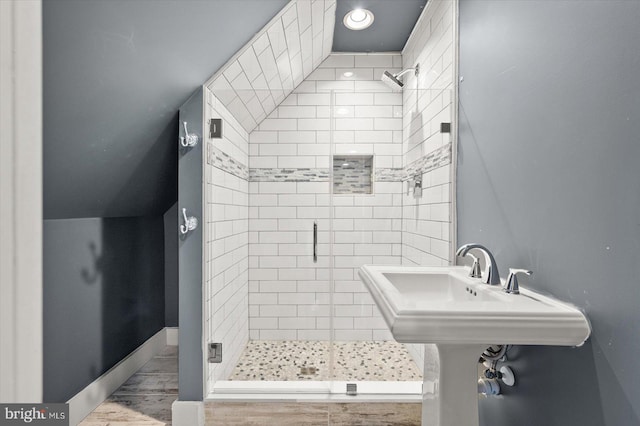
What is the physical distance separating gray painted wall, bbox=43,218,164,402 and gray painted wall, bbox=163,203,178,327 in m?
0.21

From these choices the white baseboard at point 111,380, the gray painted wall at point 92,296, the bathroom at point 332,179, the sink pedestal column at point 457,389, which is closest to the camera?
the bathroom at point 332,179

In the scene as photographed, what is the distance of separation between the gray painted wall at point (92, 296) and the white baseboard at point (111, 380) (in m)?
0.04

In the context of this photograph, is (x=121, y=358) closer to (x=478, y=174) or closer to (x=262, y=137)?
(x=262, y=137)

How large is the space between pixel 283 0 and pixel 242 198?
1.16 meters

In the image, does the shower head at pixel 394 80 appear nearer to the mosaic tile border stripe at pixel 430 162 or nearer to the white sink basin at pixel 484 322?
the mosaic tile border stripe at pixel 430 162

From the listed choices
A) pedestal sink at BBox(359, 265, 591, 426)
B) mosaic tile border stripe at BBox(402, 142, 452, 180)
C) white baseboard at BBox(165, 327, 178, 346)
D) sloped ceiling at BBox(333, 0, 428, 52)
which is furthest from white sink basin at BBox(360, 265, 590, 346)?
white baseboard at BBox(165, 327, 178, 346)

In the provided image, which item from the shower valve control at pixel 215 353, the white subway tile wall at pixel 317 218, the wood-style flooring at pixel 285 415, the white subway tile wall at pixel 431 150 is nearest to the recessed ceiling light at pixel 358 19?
the white subway tile wall at pixel 431 150

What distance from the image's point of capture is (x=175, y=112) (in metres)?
1.96

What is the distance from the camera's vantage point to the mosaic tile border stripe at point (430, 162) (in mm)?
2002

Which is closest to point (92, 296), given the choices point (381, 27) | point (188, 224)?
point (188, 224)

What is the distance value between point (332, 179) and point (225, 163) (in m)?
0.66

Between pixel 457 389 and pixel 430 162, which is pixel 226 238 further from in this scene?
pixel 457 389

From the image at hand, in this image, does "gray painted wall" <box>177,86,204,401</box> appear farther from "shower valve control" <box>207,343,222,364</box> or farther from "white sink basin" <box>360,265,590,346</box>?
"white sink basin" <box>360,265,590,346</box>

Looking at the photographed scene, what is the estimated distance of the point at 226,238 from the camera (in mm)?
2188
